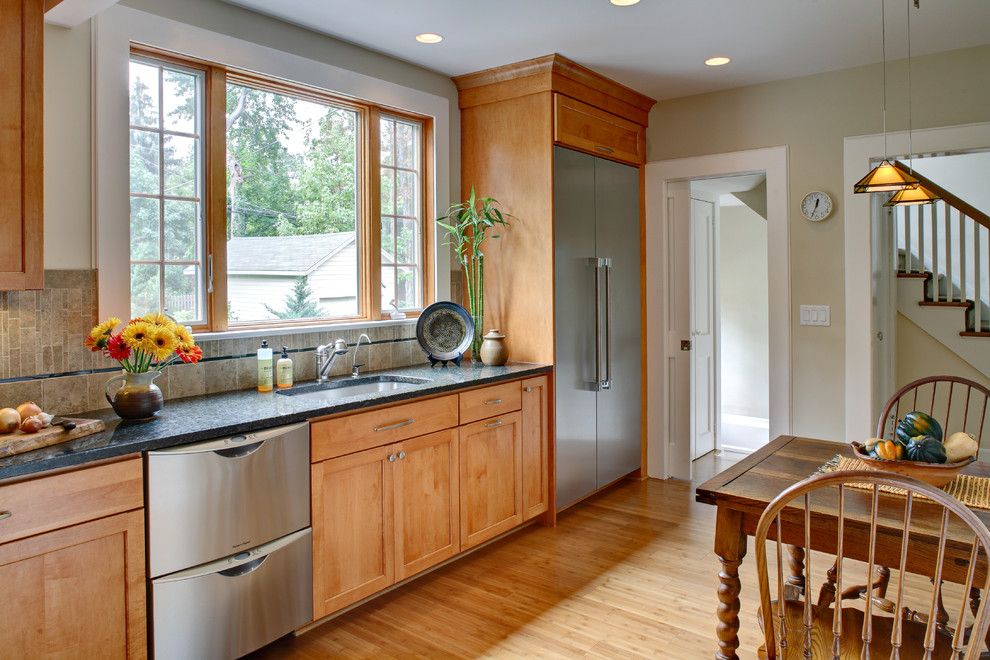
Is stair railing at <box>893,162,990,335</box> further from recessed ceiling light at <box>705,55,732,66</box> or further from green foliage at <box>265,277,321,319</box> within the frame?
green foliage at <box>265,277,321,319</box>

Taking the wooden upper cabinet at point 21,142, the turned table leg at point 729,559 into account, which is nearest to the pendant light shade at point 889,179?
the turned table leg at point 729,559

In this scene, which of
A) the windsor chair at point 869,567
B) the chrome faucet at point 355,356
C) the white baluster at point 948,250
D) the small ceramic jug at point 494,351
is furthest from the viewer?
the white baluster at point 948,250

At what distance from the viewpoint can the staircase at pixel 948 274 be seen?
5.02 m

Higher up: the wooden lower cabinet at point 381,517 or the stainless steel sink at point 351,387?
the stainless steel sink at point 351,387

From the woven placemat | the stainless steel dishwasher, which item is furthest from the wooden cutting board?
the woven placemat

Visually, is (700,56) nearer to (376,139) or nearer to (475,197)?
(475,197)

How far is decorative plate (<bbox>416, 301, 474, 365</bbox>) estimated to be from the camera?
3.65 meters

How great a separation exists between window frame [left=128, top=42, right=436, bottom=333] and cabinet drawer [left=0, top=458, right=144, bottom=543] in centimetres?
103

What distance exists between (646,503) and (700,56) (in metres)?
2.53

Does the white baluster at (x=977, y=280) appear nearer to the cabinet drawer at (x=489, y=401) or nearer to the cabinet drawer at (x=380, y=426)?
the cabinet drawer at (x=489, y=401)

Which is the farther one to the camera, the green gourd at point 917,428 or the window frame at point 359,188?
the window frame at point 359,188

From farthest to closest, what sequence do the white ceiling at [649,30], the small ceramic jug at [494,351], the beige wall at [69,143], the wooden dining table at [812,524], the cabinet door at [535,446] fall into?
the small ceramic jug at [494,351] < the cabinet door at [535,446] < the white ceiling at [649,30] < the beige wall at [69,143] < the wooden dining table at [812,524]

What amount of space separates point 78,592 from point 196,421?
0.59m

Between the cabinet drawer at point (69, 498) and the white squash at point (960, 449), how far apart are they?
229cm
